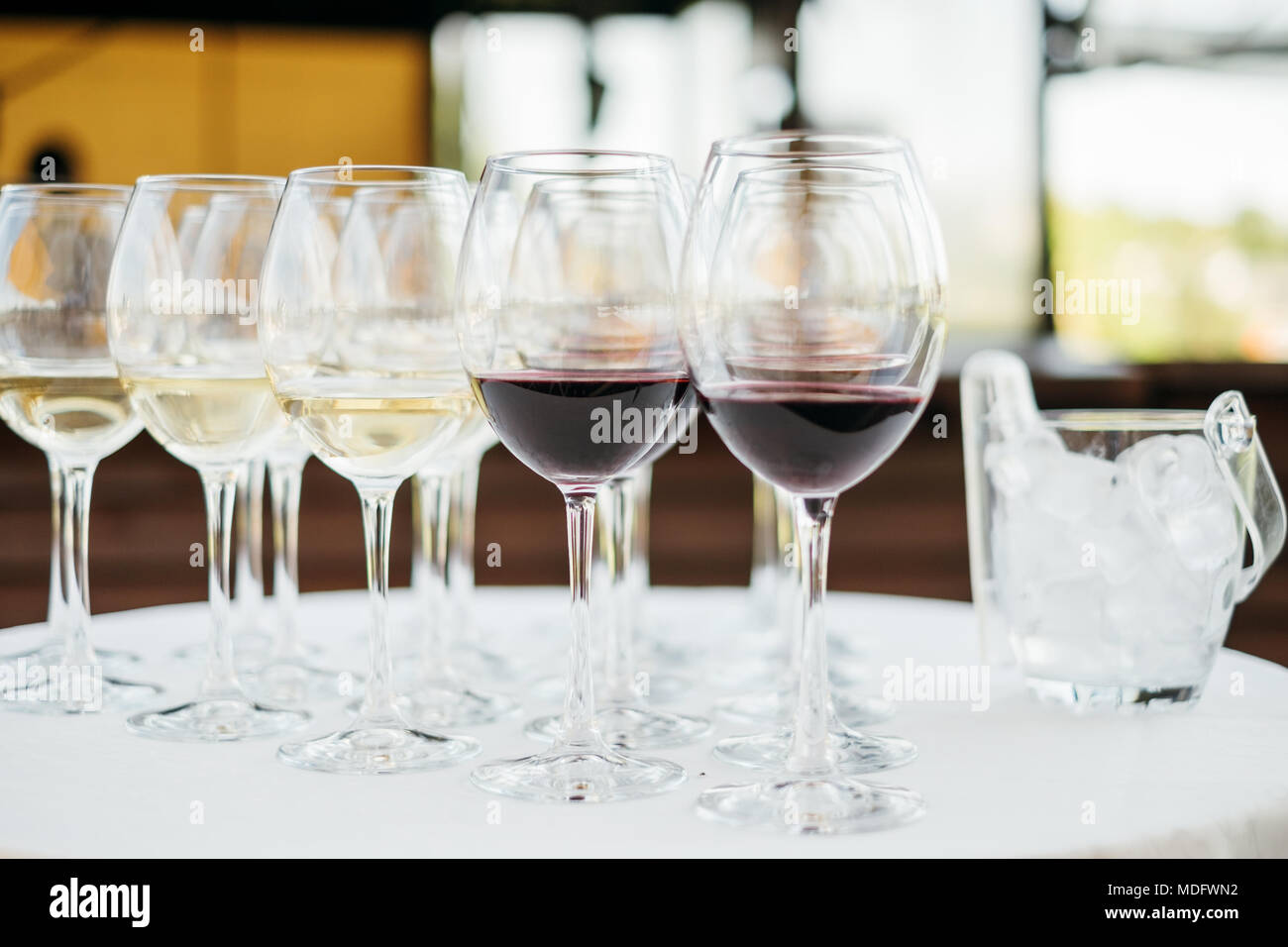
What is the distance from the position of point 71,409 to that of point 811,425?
574mm

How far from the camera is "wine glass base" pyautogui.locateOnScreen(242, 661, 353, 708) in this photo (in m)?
1.02

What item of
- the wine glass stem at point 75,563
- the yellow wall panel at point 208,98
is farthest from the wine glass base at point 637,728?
the yellow wall panel at point 208,98

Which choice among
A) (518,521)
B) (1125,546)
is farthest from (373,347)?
(518,521)

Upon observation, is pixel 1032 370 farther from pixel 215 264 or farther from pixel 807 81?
pixel 215 264

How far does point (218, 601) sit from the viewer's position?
0.96 m

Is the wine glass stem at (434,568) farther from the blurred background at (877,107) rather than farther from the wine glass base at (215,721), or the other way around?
the blurred background at (877,107)

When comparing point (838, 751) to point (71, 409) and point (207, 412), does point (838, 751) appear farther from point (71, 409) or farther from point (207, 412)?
point (71, 409)

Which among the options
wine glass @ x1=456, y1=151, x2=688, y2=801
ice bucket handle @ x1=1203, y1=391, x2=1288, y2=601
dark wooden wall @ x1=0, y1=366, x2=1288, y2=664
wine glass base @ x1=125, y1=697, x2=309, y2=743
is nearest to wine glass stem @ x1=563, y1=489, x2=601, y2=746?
wine glass @ x1=456, y1=151, x2=688, y2=801

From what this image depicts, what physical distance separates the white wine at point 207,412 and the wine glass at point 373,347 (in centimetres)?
9

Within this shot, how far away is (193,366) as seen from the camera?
921 mm

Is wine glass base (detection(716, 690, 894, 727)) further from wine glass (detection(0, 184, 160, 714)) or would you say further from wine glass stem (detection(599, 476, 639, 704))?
wine glass (detection(0, 184, 160, 714))

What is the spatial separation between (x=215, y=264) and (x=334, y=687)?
12.1 inches

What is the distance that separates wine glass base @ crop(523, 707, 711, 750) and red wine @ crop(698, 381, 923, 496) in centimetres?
22

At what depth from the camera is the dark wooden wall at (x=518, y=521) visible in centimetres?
350
